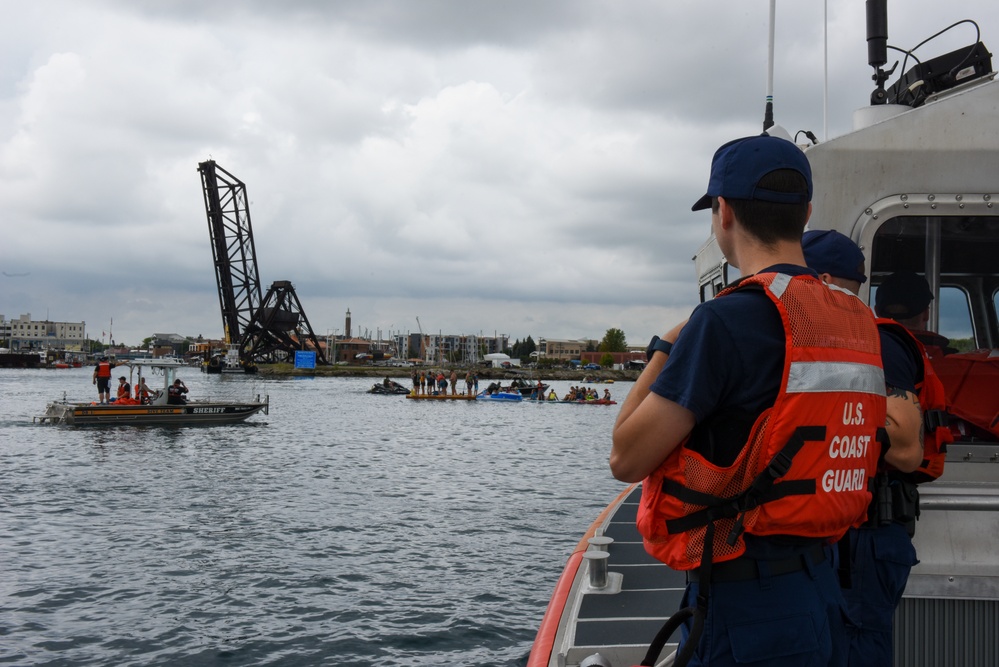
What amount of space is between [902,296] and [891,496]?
120 cm

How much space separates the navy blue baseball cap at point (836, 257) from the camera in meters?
2.52

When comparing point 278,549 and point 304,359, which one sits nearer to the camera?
point 278,549

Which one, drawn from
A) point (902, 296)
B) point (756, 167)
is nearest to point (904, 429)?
point (756, 167)

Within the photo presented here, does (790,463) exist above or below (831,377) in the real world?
below

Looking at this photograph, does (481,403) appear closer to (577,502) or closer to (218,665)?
(577,502)

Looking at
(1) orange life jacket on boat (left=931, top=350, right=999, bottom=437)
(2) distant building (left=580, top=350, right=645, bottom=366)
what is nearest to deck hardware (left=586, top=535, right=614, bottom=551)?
(1) orange life jacket on boat (left=931, top=350, right=999, bottom=437)

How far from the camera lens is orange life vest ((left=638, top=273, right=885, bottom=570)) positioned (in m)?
1.62

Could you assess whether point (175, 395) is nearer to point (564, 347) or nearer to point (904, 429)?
point (904, 429)

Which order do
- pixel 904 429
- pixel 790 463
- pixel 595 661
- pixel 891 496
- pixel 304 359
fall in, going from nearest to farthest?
pixel 790 463 → pixel 904 429 → pixel 891 496 → pixel 595 661 → pixel 304 359

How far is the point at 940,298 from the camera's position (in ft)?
11.3

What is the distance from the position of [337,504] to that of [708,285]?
39.4 feet

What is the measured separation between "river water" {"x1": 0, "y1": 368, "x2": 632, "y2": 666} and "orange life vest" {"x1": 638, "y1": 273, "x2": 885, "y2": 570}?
6371mm

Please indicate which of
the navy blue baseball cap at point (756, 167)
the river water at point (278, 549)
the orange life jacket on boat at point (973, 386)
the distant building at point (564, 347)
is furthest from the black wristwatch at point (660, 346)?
the distant building at point (564, 347)

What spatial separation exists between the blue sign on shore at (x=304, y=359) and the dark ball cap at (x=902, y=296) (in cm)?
8852
